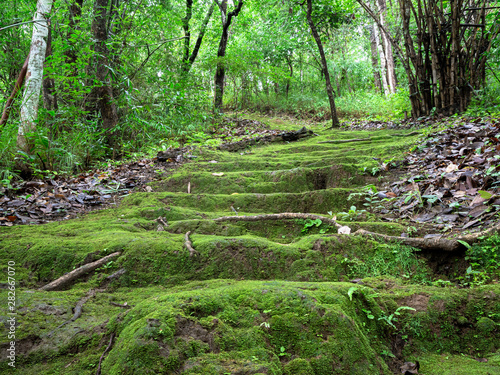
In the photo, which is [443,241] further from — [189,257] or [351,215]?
[189,257]

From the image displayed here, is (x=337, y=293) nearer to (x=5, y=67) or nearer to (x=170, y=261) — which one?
(x=170, y=261)

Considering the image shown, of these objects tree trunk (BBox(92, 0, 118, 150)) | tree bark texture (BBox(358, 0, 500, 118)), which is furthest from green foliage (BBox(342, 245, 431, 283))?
tree trunk (BBox(92, 0, 118, 150))

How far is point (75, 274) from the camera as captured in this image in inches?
71.4

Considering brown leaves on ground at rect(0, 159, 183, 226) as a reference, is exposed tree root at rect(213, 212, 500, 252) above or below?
below

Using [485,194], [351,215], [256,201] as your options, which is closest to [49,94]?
[256,201]

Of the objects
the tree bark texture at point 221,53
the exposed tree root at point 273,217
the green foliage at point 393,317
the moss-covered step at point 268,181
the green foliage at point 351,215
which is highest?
the tree bark texture at point 221,53

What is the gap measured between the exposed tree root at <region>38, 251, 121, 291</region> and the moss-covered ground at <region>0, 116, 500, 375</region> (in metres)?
0.04

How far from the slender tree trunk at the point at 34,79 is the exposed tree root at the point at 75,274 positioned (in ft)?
8.50

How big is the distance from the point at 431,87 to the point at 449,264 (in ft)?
16.1

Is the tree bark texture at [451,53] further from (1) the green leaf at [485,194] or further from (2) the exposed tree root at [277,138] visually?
(1) the green leaf at [485,194]

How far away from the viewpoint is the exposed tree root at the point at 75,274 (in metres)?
1.73

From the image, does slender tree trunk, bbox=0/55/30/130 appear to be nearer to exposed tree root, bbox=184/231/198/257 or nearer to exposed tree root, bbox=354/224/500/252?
exposed tree root, bbox=184/231/198/257

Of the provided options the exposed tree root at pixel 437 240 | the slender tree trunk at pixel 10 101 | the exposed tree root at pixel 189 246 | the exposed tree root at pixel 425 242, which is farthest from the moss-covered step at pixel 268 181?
the slender tree trunk at pixel 10 101

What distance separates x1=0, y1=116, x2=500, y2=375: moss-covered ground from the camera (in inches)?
44.4
